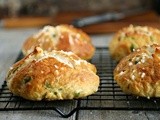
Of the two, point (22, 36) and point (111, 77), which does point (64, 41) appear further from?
point (22, 36)

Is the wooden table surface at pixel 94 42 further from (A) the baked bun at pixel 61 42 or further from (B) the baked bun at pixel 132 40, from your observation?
(B) the baked bun at pixel 132 40

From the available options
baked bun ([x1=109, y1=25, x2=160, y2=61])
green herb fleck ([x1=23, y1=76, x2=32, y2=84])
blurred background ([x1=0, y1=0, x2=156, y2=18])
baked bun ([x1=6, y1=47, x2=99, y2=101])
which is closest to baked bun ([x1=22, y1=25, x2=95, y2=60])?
baked bun ([x1=109, y1=25, x2=160, y2=61])

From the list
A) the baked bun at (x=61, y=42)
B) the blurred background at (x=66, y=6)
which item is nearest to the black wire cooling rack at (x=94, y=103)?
the baked bun at (x=61, y=42)

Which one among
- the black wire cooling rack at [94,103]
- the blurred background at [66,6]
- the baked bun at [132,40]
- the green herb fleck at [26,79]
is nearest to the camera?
the black wire cooling rack at [94,103]

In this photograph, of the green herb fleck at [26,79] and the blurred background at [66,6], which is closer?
the green herb fleck at [26,79]

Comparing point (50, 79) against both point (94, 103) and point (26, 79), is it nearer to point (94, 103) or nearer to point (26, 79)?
point (26, 79)

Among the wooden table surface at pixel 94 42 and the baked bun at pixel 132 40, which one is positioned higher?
the baked bun at pixel 132 40

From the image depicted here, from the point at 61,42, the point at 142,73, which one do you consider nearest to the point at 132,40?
the point at 61,42

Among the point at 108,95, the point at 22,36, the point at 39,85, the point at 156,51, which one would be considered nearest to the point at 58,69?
the point at 39,85
